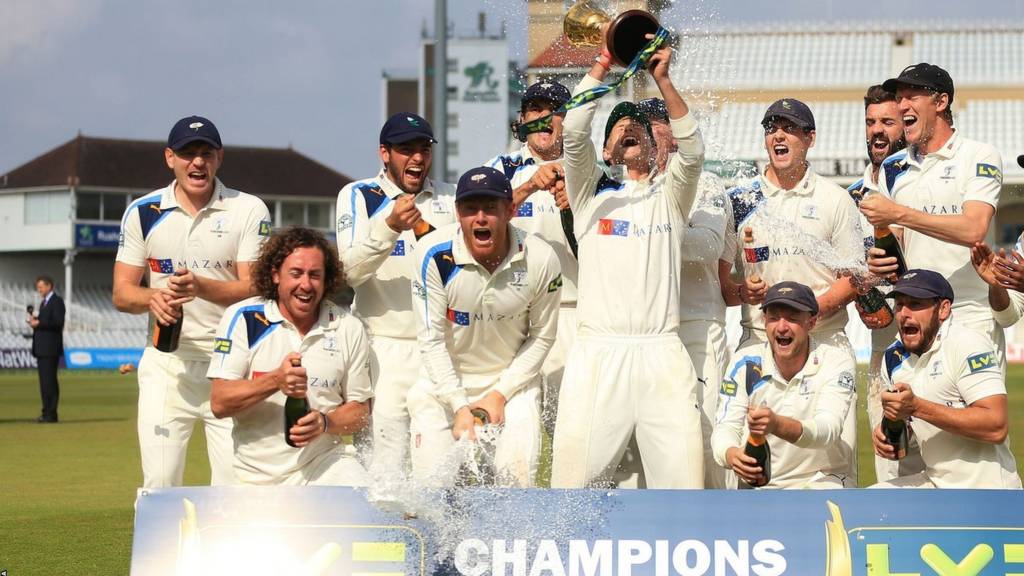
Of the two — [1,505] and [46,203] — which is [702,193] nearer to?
[1,505]

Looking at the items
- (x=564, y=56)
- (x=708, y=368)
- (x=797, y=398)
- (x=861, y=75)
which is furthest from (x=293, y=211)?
(x=797, y=398)

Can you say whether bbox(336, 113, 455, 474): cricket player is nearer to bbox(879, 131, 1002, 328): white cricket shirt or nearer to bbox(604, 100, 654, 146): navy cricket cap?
bbox(604, 100, 654, 146): navy cricket cap

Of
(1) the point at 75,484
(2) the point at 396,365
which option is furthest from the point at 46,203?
(2) the point at 396,365

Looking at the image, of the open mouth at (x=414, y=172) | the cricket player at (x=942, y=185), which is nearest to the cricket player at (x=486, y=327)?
the open mouth at (x=414, y=172)

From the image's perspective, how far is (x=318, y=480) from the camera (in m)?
5.95

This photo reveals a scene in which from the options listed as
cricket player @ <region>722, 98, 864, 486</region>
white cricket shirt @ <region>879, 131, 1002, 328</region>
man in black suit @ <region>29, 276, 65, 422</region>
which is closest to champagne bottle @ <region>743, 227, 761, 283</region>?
cricket player @ <region>722, 98, 864, 486</region>

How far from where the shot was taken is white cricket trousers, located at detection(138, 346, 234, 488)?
6.95 metres

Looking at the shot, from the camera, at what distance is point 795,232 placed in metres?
6.83

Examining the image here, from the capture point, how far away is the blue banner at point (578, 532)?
507 cm

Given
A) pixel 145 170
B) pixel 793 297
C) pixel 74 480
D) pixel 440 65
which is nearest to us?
pixel 793 297

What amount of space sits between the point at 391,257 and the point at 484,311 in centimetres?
89

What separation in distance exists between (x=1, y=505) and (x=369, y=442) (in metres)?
5.60

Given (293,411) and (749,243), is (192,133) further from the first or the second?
(749,243)

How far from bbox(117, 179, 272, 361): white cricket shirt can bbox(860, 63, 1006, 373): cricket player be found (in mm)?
3295
